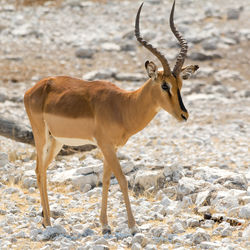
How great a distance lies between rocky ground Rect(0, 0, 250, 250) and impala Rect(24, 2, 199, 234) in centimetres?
59

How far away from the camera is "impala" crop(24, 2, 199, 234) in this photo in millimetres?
7438

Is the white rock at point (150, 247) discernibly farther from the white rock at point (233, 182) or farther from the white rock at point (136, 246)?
the white rock at point (233, 182)

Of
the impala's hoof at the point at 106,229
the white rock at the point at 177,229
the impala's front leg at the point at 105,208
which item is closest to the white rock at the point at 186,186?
the white rock at the point at 177,229

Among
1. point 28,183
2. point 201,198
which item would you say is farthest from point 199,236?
point 28,183

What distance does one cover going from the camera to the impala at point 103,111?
744 centimetres

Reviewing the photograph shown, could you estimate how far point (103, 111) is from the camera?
25.1ft

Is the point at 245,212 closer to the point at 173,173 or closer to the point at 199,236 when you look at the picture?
the point at 199,236

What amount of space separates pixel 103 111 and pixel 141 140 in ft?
20.3

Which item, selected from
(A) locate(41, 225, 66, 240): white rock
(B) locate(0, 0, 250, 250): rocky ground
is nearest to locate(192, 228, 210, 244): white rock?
(B) locate(0, 0, 250, 250): rocky ground

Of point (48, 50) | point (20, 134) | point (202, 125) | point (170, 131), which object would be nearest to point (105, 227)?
point (20, 134)

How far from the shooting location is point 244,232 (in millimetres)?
7047

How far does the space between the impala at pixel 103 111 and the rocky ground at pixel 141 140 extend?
0.59 meters

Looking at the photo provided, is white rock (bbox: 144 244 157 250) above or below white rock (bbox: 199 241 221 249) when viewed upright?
below

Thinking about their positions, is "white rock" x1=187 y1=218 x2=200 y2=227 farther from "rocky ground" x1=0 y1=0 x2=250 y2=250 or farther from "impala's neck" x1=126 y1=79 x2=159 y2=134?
"impala's neck" x1=126 y1=79 x2=159 y2=134
